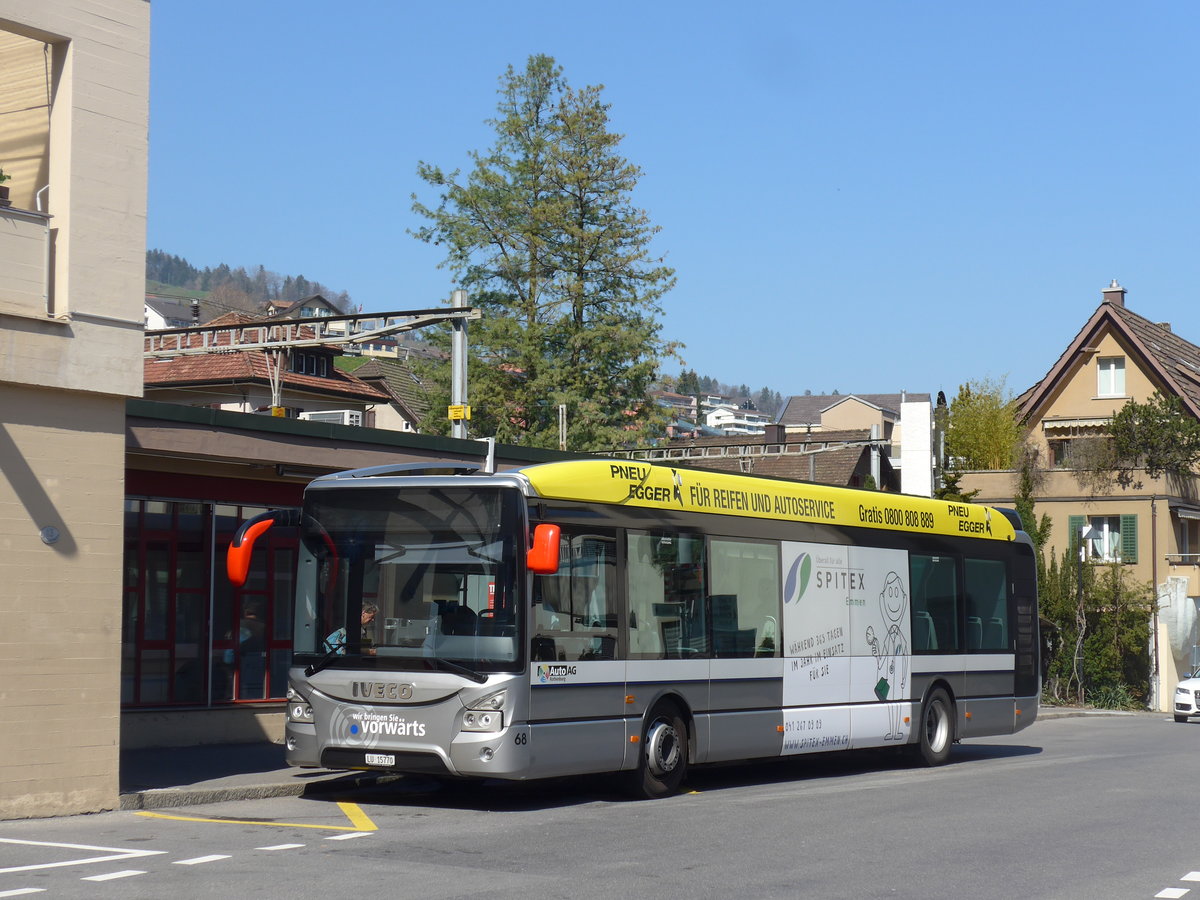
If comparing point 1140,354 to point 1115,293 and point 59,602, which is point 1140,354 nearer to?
point 1115,293

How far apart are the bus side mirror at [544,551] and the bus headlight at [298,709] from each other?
2.49 m

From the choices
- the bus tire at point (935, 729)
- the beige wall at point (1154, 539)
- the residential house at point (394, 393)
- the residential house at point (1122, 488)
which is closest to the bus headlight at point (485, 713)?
the bus tire at point (935, 729)

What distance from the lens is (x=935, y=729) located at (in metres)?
19.1

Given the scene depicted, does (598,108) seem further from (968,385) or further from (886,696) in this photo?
(886,696)

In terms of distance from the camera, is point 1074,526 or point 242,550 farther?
point 1074,526

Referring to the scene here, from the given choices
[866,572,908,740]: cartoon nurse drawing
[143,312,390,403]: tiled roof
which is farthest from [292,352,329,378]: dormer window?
[866,572,908,740]: cartoon nurse drawing

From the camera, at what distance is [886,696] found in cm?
1798

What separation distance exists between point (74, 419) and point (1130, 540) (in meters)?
43.6

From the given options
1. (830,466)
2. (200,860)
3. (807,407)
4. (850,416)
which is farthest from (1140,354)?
(807,407)

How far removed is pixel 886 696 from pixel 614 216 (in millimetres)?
32395

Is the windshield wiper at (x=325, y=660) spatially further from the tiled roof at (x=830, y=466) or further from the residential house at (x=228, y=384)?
the tiled roof at (x=830, y=466)

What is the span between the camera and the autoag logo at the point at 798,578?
53.8 feet

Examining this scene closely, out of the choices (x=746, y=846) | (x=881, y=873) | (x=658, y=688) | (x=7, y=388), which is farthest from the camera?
(x=658, y=688)

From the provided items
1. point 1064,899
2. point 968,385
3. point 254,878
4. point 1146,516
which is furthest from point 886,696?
point 968,385
